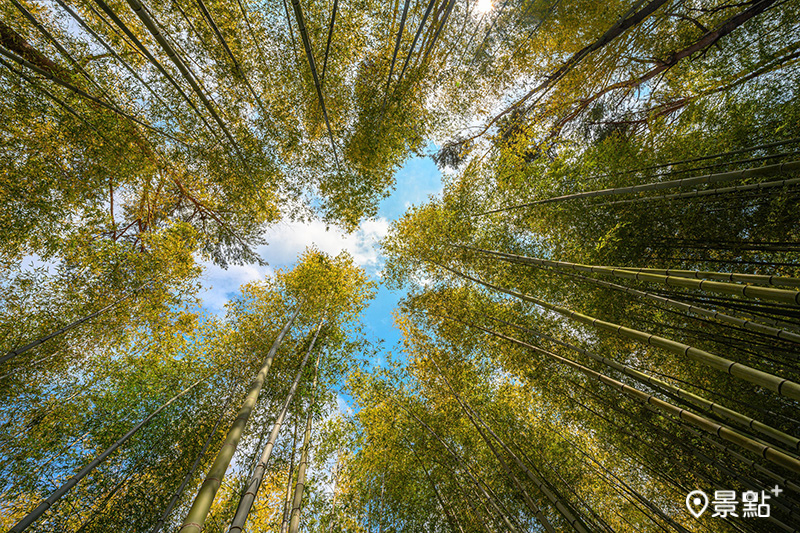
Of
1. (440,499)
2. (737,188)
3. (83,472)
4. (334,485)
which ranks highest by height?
(737,188)

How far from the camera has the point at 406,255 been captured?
545cm

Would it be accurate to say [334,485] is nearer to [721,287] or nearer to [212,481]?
[212,481]

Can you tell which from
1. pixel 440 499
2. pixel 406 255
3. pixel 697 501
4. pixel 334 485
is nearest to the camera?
pixel 697 501

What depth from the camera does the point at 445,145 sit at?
640cm

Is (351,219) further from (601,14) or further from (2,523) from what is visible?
(2,523)

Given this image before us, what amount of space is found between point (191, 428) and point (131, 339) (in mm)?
1609

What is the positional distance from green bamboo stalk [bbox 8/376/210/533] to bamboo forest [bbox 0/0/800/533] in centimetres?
→ 4

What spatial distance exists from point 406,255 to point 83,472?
15.7 ft

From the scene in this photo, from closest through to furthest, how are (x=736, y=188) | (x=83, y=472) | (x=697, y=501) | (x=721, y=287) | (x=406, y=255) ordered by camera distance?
(x=721, y=287), (x=736, y=188), (x=83, y=472), (x=697, y=501), (x=406, y=255)

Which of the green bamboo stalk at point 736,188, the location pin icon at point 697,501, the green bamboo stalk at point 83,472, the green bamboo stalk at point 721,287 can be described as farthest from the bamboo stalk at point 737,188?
the green bamboo stalk at point 83,472

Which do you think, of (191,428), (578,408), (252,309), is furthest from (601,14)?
Answer: (191,428)

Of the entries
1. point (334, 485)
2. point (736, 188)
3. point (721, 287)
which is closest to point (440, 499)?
point (334, 485)

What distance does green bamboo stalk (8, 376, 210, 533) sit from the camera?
219cm
